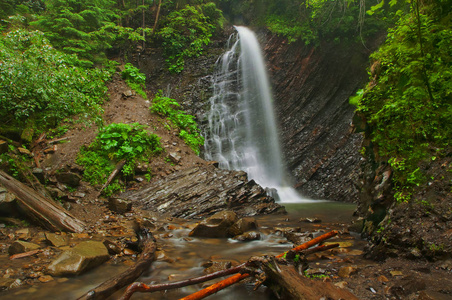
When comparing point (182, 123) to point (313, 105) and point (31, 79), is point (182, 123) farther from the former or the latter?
point (313, 105)

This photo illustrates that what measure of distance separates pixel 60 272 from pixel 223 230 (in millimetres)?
3114

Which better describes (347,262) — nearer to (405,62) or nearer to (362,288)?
(362,288)

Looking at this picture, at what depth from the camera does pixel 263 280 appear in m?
2.75

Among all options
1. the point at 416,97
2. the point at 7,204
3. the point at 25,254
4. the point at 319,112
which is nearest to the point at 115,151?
the point at 7,204

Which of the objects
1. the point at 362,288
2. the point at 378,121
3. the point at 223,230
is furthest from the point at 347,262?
the point at 223,230

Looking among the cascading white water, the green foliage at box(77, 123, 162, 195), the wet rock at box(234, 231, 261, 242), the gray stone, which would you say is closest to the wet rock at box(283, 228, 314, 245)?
the wet rock at box(234, 231, 261, 242)

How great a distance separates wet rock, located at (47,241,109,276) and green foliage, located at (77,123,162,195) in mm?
4688

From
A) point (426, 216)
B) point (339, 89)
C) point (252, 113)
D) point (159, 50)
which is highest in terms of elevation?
point (159, 50)

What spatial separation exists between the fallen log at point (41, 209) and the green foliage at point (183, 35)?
14.6 m

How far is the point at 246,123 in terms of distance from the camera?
15.3m

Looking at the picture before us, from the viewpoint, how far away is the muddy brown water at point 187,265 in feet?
9.19

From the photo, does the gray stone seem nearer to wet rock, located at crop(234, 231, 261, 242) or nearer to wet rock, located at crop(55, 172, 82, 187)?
wet rock, located at crop(55, 172, 82, 187)

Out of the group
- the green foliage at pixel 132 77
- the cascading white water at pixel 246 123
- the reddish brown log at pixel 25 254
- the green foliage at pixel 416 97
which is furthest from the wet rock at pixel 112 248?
the green foliage at pixel 132 77

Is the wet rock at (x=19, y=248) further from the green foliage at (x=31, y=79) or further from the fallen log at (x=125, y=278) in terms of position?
the green foliage at (x=31, y=79)
